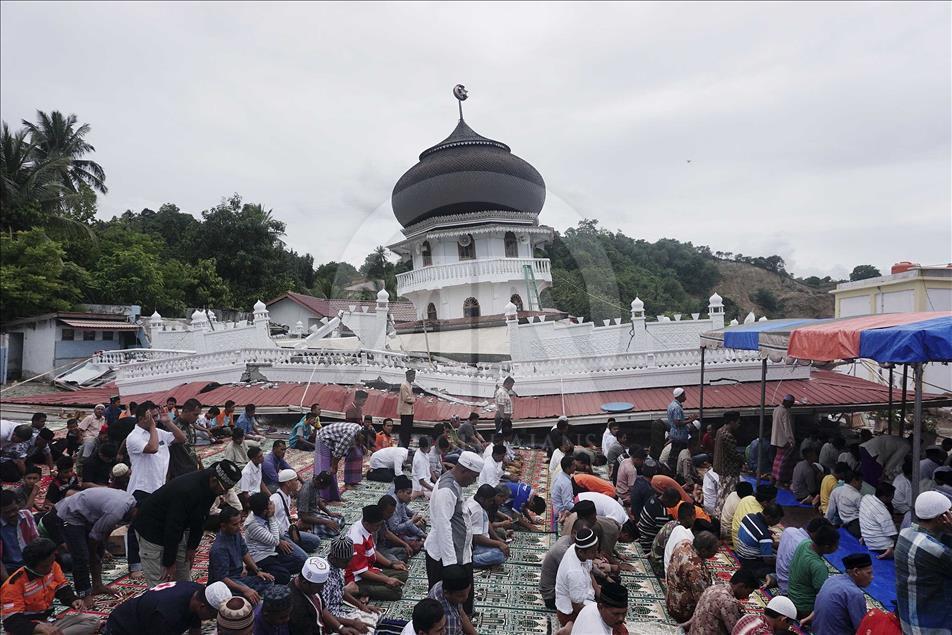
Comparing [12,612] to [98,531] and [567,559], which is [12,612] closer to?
[98,531]

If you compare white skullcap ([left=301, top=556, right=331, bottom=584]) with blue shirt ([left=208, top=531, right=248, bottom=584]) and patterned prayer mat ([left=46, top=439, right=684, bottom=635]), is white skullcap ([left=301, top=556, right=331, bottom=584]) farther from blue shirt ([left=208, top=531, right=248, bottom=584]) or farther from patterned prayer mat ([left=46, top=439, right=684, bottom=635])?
patterned prayer mat ([left=46, top=439, right=684, bottom=635])

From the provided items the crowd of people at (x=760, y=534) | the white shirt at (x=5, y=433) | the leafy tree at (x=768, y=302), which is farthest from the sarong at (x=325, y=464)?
the leafy tree at (x=768, y=302)

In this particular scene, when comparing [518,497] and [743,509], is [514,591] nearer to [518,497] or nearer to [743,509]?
[518,497]

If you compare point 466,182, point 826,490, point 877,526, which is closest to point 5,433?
point 877,526

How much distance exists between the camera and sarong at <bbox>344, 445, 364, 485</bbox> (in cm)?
841

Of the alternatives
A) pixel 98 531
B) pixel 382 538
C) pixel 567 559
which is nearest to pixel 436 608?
pixel 567 559

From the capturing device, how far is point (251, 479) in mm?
6195

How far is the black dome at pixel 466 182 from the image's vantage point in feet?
66.9

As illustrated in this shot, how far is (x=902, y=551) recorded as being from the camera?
3.88 m

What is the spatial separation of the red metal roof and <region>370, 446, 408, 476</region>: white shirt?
4.11 metres

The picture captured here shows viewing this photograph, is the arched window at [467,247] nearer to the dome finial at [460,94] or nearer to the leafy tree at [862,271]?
the dome finial at [460,94]

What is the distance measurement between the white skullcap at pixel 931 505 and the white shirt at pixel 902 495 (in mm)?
3105

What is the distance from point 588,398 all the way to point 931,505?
29.5 ft

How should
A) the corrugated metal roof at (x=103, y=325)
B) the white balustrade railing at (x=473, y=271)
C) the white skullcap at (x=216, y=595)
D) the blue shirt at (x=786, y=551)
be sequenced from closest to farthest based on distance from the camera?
the white skullcap at (x=216, y=595), the blue shirt at (x=786, y=551), the corrugated metal roof at (x=103, y=325), the white balustrade railing at (x=473, y=271)
